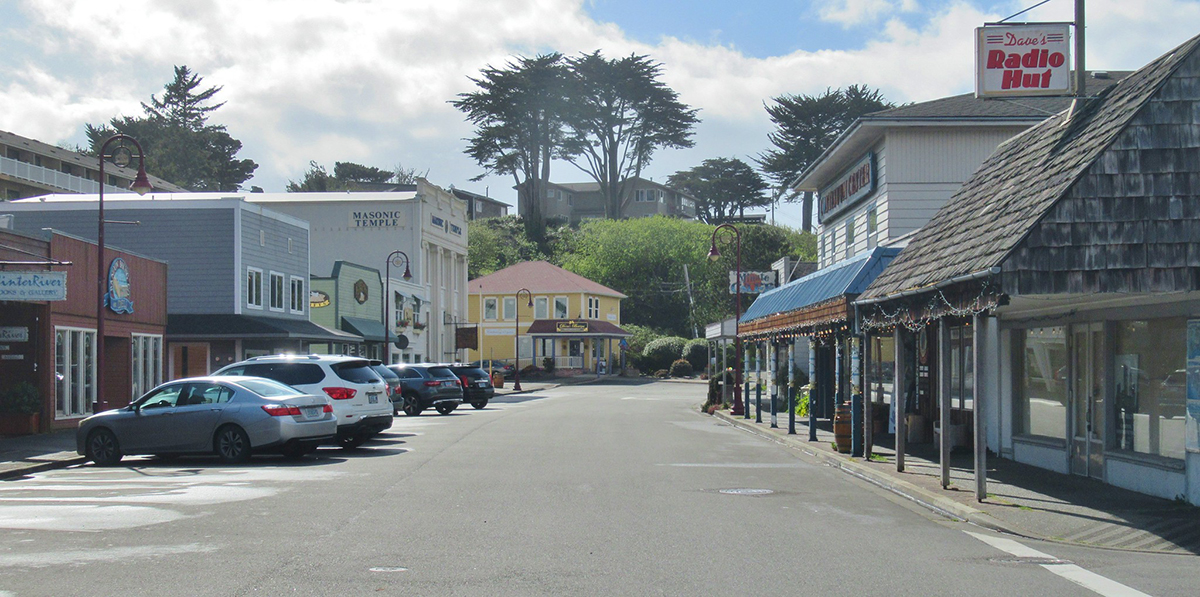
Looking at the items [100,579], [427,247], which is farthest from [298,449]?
[427,247]

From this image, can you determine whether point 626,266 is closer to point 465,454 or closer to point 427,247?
point 427,247

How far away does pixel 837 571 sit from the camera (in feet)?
28.1

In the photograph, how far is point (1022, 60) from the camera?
1722cm

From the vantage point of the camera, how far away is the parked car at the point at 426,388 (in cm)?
3234

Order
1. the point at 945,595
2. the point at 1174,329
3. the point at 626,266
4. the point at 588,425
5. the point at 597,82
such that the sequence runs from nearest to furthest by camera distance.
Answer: the point at 945,595, the point at 1174,329, the point at 588,425, the point at 597,82, the point at 626,266

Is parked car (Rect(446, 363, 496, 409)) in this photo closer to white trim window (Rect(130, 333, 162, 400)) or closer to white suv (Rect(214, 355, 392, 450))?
white trim window (Rect(130, 333, 162, 400))

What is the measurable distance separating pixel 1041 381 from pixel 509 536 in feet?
31.3

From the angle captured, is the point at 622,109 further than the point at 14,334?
Yes

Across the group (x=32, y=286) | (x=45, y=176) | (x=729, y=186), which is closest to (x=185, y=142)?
(x=45, y=176)

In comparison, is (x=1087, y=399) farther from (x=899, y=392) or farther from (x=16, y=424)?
(x=16, y=424)

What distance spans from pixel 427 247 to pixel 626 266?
1224 inches

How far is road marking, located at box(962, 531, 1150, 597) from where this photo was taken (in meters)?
8.01

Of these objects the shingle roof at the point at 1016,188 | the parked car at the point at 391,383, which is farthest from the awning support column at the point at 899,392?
the parked car at the point at 391,383

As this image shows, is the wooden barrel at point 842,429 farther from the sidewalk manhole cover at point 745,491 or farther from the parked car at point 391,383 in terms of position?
the parked car at point 391,383
